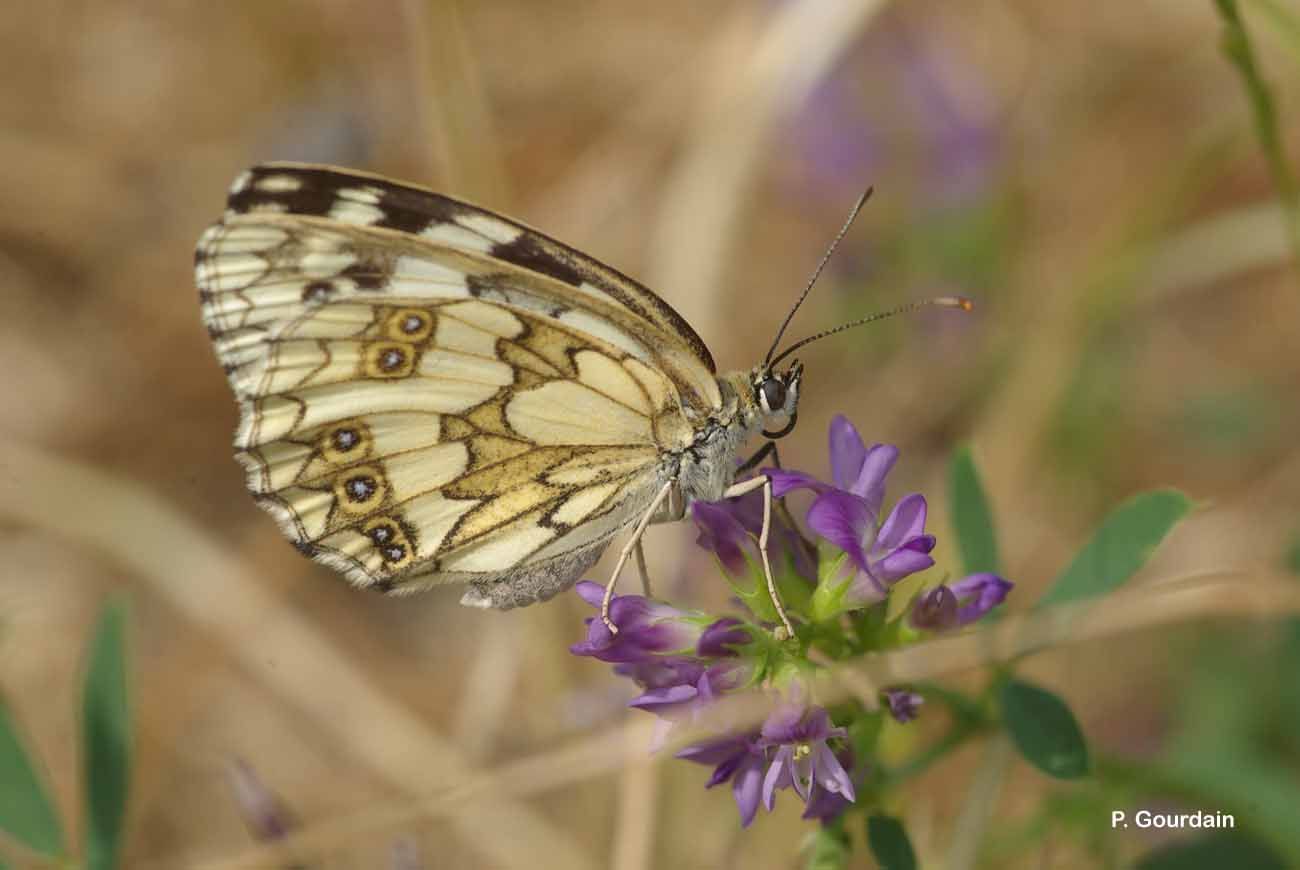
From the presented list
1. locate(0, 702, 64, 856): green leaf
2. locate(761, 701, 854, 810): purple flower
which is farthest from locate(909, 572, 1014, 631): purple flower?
locate(0, 702, 64, 856): green leaf

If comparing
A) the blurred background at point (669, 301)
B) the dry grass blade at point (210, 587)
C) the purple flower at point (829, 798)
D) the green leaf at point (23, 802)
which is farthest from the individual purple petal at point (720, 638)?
the dry grass blade at point (210, 587)

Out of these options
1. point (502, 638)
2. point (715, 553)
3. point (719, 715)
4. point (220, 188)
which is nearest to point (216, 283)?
point (715, 553)

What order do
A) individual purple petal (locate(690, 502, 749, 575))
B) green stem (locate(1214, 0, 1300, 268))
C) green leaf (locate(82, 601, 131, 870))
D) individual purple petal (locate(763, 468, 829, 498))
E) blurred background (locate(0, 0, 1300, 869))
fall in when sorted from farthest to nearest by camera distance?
blurred background (locate(0, 0, 1300, 869)), green leaf (locate(82, 601, 131, 870)), green stem (locate(1214, 0, 1300, 268)), individual purple petal (locate(690, 502, 749, 575)), individual purple petal (locate(763, 468, 829, 498))

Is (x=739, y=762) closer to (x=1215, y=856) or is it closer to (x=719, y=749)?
(x=719, y=749)

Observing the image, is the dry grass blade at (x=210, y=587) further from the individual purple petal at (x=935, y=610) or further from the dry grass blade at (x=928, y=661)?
the individual purple petal at (x=935, y=610)

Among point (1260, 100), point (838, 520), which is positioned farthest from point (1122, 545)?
point (1260, 100)

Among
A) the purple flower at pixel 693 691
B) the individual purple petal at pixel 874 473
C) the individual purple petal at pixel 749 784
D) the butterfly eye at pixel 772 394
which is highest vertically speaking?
the butterfly eye at pixel 772 394

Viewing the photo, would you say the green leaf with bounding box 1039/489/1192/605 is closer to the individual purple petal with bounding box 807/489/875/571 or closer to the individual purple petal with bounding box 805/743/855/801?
the individual purple petal with bounding box 807/489/875/571
